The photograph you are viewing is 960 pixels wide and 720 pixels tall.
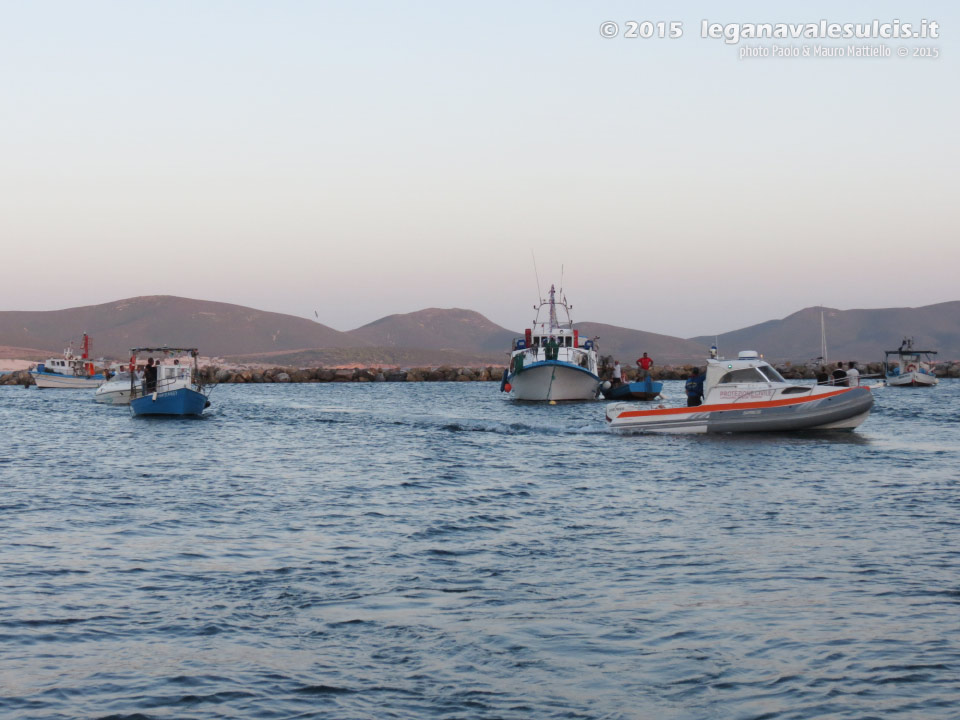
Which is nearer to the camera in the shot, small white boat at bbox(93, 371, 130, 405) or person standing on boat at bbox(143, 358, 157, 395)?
person standing on boat at bbox(143, 358, 157, 395)

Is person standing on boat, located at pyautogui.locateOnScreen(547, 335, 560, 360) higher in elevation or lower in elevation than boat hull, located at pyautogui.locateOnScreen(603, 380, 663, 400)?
higher

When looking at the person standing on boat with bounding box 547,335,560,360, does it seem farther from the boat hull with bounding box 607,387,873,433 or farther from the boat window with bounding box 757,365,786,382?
the boat window with bounding box 757,365,786,382

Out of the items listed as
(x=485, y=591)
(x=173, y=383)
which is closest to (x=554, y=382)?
(x=173, y=383)

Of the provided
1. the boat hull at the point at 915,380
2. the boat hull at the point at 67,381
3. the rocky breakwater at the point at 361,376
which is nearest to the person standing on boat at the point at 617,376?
the boat hull at the point at 915,380

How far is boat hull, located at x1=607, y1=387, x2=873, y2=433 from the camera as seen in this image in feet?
104

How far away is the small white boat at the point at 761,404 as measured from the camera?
31859 millimetres

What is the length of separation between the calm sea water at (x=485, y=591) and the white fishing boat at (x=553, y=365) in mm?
29921

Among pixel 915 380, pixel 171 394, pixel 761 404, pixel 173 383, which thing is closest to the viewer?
pixel 761 404

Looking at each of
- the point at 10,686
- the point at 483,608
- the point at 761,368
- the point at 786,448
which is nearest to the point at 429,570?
the point at 483,608

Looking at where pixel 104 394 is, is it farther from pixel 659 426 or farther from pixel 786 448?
pixel 786 448

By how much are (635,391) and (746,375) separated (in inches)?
1019

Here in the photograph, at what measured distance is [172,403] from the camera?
46.8 m

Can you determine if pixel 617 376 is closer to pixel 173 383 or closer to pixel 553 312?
pixel 553 312

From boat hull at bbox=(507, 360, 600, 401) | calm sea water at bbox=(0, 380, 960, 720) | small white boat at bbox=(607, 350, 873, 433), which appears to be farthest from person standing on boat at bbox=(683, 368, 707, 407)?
boat hull at bbox=(507, 360, 600, 401)
